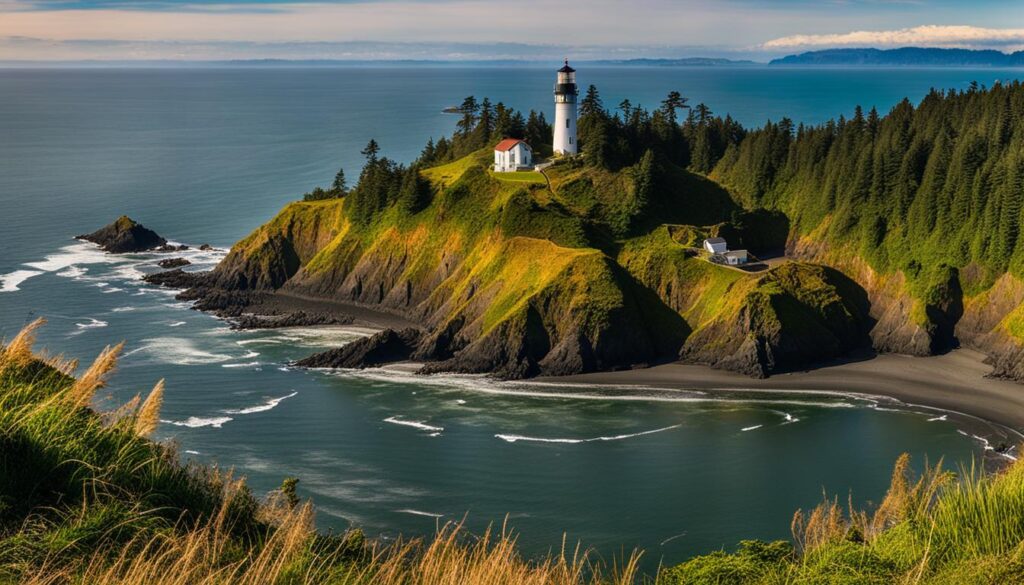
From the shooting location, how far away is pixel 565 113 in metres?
112

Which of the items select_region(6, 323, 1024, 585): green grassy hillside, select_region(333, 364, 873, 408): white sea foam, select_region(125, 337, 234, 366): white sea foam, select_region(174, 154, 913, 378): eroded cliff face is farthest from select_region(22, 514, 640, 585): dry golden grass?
select_region(125, 337, 234, 366): white sea foam

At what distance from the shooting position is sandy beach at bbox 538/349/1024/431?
69.7m

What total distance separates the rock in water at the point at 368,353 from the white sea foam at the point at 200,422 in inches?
535

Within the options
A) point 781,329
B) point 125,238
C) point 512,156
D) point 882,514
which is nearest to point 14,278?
point 125,238

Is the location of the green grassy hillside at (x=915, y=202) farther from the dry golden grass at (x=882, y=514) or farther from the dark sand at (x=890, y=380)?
the dry golden grass at (x=882, y=514)

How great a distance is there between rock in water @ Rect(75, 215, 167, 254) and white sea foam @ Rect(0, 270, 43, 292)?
46.8ft

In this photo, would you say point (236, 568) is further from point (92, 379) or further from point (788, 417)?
point (788, 417)

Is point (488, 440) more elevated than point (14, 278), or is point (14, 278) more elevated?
point (14, 278)

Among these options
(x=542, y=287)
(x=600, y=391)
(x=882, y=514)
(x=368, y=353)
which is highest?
(x=882, y=514)

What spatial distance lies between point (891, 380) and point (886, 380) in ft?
1.22

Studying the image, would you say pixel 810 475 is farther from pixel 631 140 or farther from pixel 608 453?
pixel 631 140

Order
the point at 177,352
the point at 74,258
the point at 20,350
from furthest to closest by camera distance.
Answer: the point at 74,258 < the point at 177,352 < the point at 20,350

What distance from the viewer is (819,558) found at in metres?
19.3

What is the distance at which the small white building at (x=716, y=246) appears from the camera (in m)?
90.6
